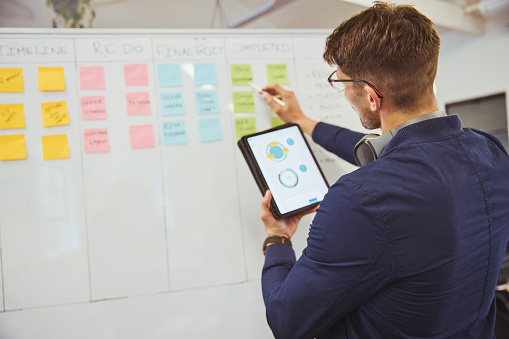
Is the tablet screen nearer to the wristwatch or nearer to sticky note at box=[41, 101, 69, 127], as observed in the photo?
the wristwatch

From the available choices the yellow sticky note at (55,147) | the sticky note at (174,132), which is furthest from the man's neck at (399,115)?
the yellow sticky note at (55,147)

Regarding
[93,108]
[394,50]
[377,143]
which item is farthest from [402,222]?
[93,108]

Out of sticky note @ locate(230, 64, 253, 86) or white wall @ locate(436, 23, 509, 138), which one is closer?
sticky note @ locate(230, 64, 253, 86)

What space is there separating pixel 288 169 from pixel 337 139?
0.78 feet

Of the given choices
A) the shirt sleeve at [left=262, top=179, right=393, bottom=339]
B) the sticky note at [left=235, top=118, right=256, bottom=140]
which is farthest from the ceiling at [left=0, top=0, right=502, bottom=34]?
the shirt sleeve at [left=262, top=179, right=393, bottom=339]

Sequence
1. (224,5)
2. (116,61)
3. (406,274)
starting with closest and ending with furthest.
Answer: (406,274) < (116,61) < (224,5)

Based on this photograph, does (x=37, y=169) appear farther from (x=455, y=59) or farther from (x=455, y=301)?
(x=455, y=59)

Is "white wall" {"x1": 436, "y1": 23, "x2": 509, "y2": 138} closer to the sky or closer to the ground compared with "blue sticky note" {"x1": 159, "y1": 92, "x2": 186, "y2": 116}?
closer to the sky

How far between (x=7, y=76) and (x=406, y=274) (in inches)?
49.3

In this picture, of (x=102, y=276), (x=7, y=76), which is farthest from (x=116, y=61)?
(x=102, y=276)

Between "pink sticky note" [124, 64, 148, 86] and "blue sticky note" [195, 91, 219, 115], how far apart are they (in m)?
0.18

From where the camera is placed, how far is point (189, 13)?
215 cm

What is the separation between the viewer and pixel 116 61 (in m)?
1.28

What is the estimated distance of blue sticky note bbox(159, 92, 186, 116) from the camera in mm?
1306
